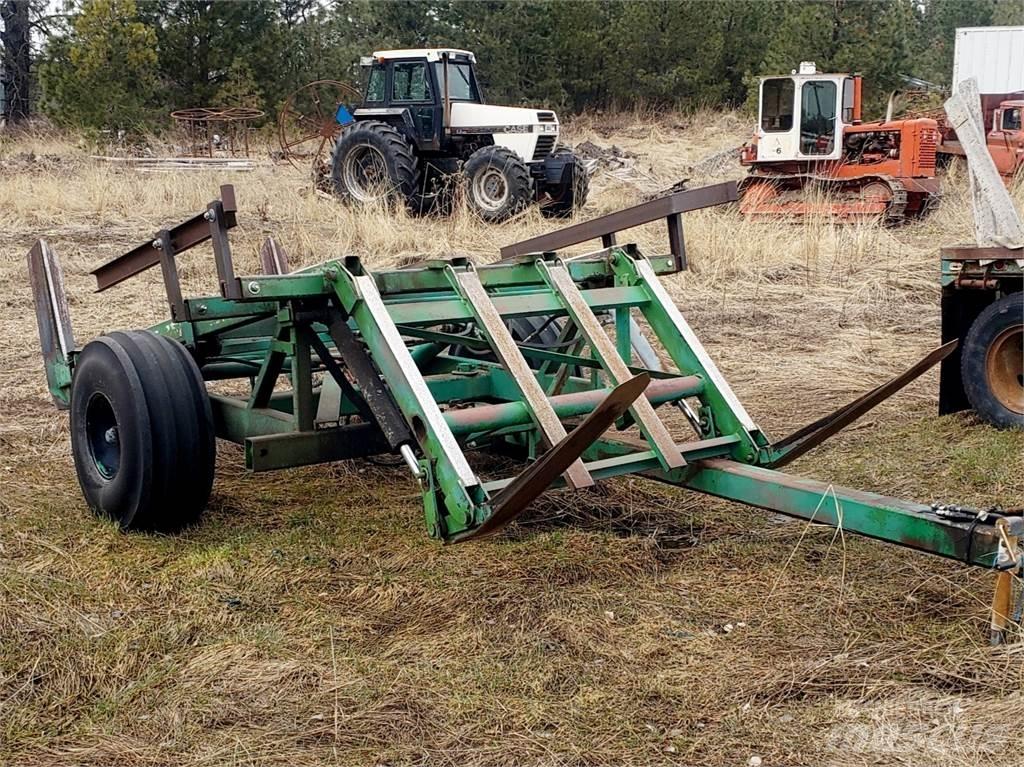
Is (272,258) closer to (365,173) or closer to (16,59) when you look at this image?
(365,173)

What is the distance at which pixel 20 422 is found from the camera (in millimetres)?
6113

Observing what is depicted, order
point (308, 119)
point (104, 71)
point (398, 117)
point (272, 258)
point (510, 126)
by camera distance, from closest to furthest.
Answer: point (272, 258) → point (510, 126) → point (398, 117) → point (104, 71) → point (308, 119)

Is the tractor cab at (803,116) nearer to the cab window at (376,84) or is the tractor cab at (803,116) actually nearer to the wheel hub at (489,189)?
the wheel hub at (489,189)

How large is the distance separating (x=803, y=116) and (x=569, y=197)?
3458 mm

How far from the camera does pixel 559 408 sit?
4.20 m

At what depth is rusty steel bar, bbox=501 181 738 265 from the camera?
4.62m

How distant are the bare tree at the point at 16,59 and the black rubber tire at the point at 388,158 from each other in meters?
17.0

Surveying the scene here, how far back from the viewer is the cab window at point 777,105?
16.6m

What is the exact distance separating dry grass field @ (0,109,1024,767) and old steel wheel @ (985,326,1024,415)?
198 mm

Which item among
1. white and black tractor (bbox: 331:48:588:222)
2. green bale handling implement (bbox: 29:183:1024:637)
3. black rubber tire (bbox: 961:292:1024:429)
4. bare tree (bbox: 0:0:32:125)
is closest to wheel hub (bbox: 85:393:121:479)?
green bale handling implement (bbox: 29:183:1024:637)

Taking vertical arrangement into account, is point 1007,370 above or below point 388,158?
below

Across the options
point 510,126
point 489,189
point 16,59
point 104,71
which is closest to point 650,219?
point 489,189

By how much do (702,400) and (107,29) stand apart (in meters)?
21.7

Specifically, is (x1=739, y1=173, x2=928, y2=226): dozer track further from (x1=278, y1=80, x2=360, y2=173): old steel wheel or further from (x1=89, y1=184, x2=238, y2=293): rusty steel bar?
(x1=89, y1=184, x2=238, y2=293): rusty steel bar
